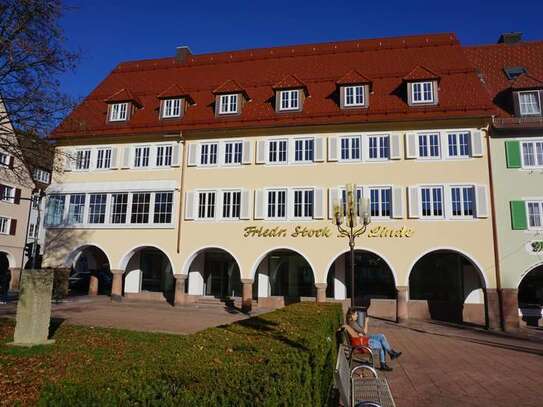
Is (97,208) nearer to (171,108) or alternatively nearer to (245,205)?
(171,108)

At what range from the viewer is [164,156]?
25.8 meters

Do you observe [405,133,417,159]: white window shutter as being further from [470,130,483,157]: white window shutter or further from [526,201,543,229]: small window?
[526,201,543,229]: small window

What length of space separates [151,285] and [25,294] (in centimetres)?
1843

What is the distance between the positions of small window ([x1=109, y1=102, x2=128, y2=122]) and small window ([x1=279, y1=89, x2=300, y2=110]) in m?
9.95

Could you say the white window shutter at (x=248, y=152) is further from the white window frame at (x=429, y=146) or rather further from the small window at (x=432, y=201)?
the small window at (x=432, y=201)

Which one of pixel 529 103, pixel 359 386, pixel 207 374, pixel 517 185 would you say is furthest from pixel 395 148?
pixel 207 374

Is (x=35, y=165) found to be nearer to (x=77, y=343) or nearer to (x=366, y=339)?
(x=77, y=343)

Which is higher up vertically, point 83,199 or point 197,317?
point 83,199

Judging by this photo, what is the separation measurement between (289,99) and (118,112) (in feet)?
35.9

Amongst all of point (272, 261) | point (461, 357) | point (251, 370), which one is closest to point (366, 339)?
point (461, 357)

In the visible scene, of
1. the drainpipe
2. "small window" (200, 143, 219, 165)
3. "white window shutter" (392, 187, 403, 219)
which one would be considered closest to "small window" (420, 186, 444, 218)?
"white window shutter" (392, 187, 403, 219)

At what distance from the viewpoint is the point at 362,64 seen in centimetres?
2731

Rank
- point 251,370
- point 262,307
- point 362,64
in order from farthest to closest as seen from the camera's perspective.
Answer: point 362,64 < point 262,307 < point 251,370

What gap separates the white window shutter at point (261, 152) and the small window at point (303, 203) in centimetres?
262
